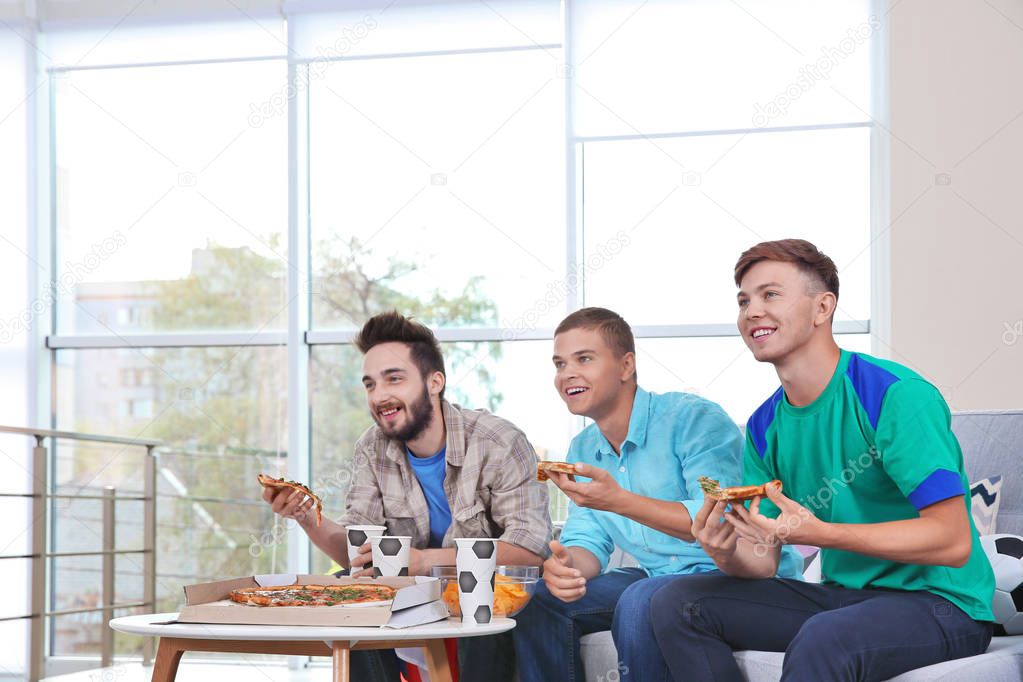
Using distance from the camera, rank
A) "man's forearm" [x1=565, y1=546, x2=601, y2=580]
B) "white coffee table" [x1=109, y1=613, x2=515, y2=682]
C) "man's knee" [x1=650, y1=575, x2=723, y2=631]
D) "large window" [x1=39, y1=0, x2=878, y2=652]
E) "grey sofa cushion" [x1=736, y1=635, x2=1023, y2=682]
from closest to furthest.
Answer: "white coffee table" [x1=109, y1=613, x2=515, y2=682] < "grey sofa cushion" [x1=736, y1=635, x2=1023, y2=682] < "man's knee" [x1=650, y1=575, x2=723, y2=631] < "man's forearm" [x1=565, y1=546, x2=601, y2=580] < "large window" [x1=39, y1=0, x2=878, y2=652]

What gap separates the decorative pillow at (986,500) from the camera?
2.28 m

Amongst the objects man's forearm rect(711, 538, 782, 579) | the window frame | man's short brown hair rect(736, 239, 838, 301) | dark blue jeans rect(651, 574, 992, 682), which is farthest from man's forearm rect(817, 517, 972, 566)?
the window frame

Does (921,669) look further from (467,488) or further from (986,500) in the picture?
(467,488)

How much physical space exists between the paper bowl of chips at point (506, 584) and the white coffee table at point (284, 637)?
0.08m

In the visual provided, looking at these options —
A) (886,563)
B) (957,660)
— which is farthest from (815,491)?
(957,660)

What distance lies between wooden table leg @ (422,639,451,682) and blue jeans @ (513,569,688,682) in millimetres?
375

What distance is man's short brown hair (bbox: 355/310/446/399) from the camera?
8.39 feet

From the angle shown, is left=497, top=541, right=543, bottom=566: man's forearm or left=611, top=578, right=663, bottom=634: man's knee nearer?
left=611, top=578, right=663, bottom=634: man's knee

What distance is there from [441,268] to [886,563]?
3.21 m

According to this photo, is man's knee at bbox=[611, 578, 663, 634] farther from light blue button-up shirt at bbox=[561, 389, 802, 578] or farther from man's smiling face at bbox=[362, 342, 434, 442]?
man's smiling face at bbox=[362, 342, 434, 442]

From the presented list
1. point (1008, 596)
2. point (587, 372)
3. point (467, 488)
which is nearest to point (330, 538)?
point (467, 488)

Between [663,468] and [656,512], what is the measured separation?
39 cm

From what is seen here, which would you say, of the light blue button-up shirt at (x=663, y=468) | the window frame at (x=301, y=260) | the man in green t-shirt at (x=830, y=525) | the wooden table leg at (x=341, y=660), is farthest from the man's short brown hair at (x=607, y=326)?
the window frame at (x=301, y=260)

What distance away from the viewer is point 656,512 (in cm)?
204
